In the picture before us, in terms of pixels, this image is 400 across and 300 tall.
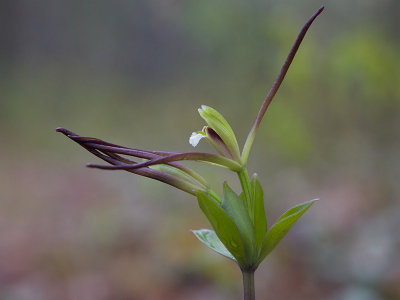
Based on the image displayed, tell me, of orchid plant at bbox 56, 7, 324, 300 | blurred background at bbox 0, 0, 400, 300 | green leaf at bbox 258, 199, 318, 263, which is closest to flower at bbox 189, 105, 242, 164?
orchid plant at bbox 56, 7, 324, 300

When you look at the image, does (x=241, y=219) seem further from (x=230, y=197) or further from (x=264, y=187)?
(x=264, y=187)

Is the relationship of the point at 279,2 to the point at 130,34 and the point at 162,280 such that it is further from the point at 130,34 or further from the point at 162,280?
the point at 130,34

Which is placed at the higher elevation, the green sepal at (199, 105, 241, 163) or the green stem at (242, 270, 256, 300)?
the green sepal at (199, 105, 241, 163)

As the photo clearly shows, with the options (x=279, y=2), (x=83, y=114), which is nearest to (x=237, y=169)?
(x=279, y=2)

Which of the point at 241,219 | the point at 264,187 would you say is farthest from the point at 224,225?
the point at 264,187

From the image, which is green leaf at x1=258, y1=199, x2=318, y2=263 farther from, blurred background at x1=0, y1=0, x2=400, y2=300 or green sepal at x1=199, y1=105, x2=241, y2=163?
blurred background at x1=0, y1=0, x2=400, y2=300

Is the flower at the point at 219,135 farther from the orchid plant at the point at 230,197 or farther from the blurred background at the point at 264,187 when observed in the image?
the blurred background at the point at 264,187

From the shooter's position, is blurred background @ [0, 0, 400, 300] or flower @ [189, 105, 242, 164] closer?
flower @ [189, 105, 242, 164]

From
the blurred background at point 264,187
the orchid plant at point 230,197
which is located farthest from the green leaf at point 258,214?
the blurred background at point 264,187
